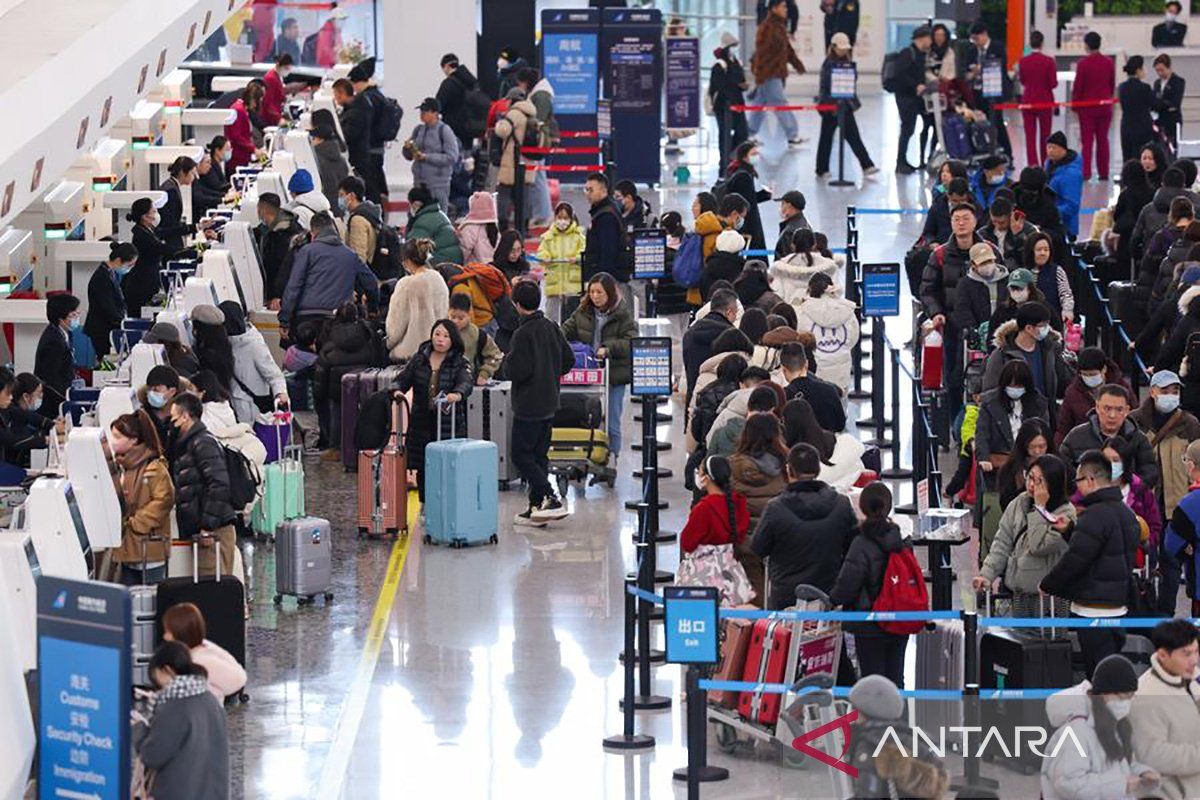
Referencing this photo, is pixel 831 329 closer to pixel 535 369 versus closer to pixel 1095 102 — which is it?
pixel 535 369

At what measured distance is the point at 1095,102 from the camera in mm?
28125

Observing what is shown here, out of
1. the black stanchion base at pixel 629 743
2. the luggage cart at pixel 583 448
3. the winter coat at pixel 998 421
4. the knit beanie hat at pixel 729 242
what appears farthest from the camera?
the knit beanie hat at pixel 729 242

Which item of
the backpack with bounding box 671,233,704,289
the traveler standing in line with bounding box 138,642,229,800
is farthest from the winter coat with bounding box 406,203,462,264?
the traveler standing in line with bounding box 138,642,229,800

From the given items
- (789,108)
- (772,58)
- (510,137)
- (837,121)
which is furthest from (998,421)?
(772,58)

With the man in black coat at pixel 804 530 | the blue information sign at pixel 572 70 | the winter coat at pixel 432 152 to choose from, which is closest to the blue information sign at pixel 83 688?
the man in black coat at pixel 804 530

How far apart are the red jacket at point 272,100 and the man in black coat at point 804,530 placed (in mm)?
14765

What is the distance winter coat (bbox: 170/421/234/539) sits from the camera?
40.8ft

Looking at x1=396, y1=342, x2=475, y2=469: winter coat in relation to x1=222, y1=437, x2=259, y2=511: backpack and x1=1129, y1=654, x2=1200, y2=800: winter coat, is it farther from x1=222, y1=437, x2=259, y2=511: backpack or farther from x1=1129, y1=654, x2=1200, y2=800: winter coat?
x1=1129, y1=654, x2=1200, y2=800: winter coat

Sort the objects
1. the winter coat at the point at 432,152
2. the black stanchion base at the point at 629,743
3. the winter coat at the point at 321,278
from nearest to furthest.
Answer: the black stanchion base at the point at 629,743, the winter coat at the point at 321,278, the winter coat at the point at 432,152

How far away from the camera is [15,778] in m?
9.78

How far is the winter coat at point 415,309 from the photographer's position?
16672mm

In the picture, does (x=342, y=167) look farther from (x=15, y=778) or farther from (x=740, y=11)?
(x=740, y=11)

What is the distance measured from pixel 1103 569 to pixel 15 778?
4692 mm

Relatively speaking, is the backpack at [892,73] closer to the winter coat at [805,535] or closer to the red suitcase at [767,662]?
the winter coat at [805,535]
